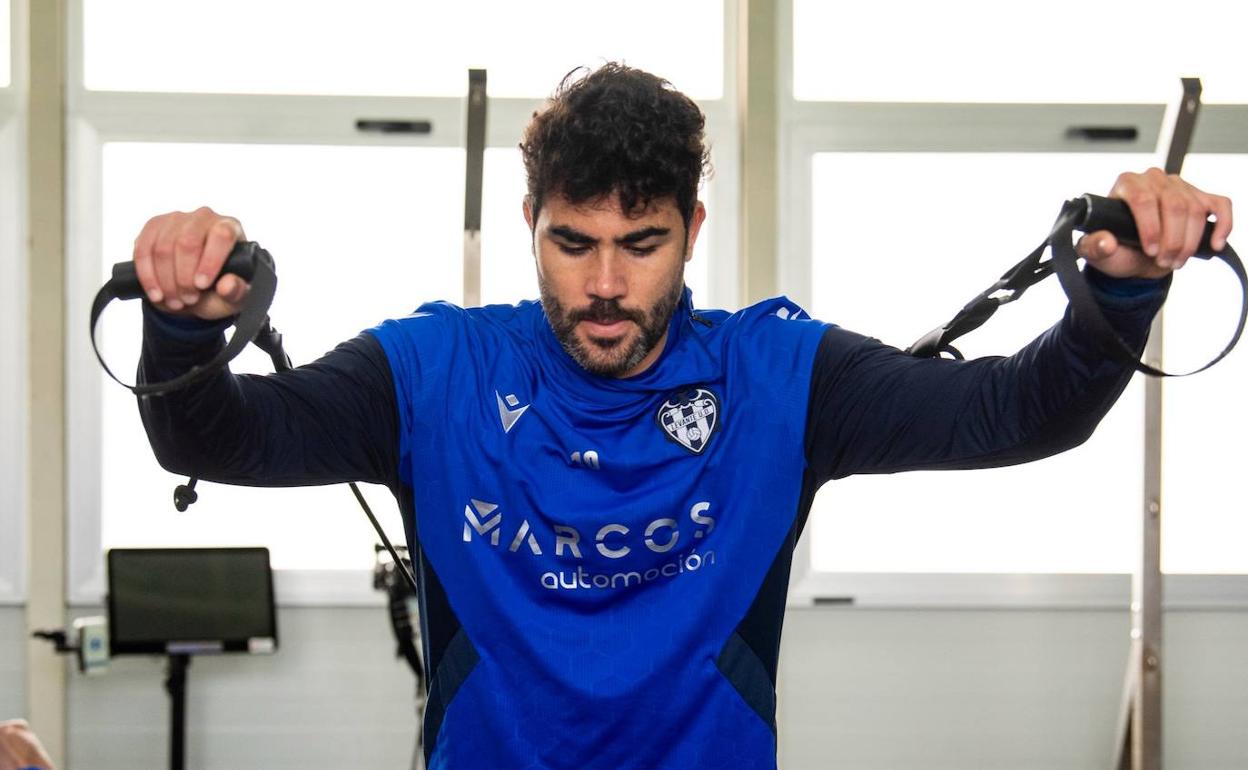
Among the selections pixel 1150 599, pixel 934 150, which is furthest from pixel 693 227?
pixel 934 150

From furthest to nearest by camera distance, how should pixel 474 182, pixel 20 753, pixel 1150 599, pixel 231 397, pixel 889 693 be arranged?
pixel 889 693, pixel 1150 599, pixel 474 182, pixel 20 753, pixel 231 397

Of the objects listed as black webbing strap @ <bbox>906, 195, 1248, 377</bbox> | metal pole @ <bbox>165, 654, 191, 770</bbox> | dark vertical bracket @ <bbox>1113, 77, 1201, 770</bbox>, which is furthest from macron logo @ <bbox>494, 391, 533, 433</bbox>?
metal pole @ <bbox>165, 654, 191, 770</bbox>

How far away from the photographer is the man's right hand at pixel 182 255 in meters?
1.01

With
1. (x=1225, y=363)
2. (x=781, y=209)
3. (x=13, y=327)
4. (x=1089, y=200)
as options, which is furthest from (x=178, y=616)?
(x=1225, y=363)

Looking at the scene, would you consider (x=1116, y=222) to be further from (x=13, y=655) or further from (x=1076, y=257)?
(x=13, y=655)

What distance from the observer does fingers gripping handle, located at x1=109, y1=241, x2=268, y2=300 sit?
103 centimetres

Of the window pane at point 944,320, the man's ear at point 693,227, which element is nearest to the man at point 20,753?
the man's ear at point 693,227

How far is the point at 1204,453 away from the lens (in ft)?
12.3

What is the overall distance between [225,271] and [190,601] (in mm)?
2393

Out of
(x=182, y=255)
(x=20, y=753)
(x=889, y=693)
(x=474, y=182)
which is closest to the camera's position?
(x=182, y=255)

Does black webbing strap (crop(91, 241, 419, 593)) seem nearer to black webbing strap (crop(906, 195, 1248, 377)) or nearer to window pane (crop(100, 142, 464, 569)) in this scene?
black webbing strap (crop(906, 195, 1248, 377))

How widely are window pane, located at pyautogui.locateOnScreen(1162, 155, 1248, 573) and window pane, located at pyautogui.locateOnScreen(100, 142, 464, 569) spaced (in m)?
2.08

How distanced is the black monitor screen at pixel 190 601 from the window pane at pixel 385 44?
1.32 m

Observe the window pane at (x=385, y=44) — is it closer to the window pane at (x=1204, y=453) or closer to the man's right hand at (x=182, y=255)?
the window pane at (x=1204, y=453)
